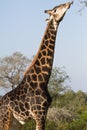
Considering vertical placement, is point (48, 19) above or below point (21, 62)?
above

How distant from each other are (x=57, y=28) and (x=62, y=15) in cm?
30

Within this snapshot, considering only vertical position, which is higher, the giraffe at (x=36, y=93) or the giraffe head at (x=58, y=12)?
the giraffe head at (x=58, y=12)

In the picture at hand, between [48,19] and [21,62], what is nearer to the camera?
[48,19]

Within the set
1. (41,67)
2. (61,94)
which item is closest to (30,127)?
(41,67)

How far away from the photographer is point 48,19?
314 inches

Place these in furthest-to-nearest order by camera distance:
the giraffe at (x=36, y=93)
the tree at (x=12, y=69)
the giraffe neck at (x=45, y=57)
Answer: the tree at (x=12, y=69) → the giraffe neck at (x=45, y=57) → the giraffe at (x=36, y=93)

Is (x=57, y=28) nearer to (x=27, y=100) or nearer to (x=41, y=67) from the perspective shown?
(x=41, y=67)

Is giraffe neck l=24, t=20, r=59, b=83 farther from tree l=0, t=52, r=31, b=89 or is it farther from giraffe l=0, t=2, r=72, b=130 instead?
tree l=0, t=52, r=31, b=89

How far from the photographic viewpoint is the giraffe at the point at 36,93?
7.55 metres

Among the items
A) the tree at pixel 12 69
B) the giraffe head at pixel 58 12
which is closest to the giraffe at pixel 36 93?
the giraffe head at pixel 58 12

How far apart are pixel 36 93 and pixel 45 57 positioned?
702mm

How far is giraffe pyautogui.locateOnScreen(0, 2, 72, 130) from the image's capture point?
7551 mm

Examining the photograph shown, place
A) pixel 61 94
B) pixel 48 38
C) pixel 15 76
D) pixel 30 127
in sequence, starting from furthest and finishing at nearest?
pixel 15 76 < pixel 61 94 < pixel 30 127 < pixel 48 38

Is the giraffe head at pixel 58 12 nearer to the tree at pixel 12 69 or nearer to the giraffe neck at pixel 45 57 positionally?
the giraffe neck at pixel 45 57
